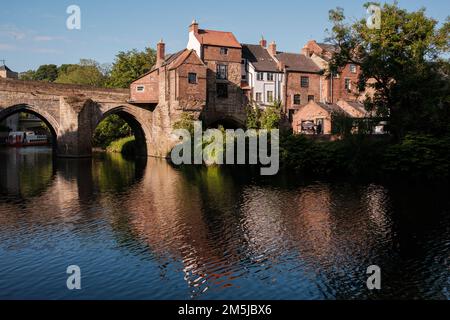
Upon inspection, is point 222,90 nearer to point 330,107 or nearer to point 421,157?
point 330,107

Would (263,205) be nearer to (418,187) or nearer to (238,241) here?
(238,241)

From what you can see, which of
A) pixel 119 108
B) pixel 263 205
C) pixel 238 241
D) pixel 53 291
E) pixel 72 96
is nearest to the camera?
pixel 53 291

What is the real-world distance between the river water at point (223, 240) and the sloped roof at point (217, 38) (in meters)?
32.9

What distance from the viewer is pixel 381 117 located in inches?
1844

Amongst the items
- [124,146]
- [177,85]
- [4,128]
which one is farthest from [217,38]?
[4,128]

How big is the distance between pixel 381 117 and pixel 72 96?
121ft

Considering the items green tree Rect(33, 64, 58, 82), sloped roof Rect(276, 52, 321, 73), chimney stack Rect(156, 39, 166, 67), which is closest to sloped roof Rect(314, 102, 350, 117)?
sloped roof Rect(276, 52, 321, 73)

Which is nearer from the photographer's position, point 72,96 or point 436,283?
point 436,283

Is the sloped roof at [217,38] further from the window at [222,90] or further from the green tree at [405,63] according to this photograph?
the green tree at [405,63]

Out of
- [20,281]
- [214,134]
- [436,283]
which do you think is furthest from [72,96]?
[436,283]

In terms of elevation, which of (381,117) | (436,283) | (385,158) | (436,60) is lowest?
(436,283)

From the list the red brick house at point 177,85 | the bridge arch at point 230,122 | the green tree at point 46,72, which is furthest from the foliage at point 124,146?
the green tree at point 46,72

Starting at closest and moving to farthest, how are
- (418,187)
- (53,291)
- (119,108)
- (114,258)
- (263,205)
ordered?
(53,291), (114,258), (263,205), (418,187), (119,108)

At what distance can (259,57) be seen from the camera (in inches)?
2808
